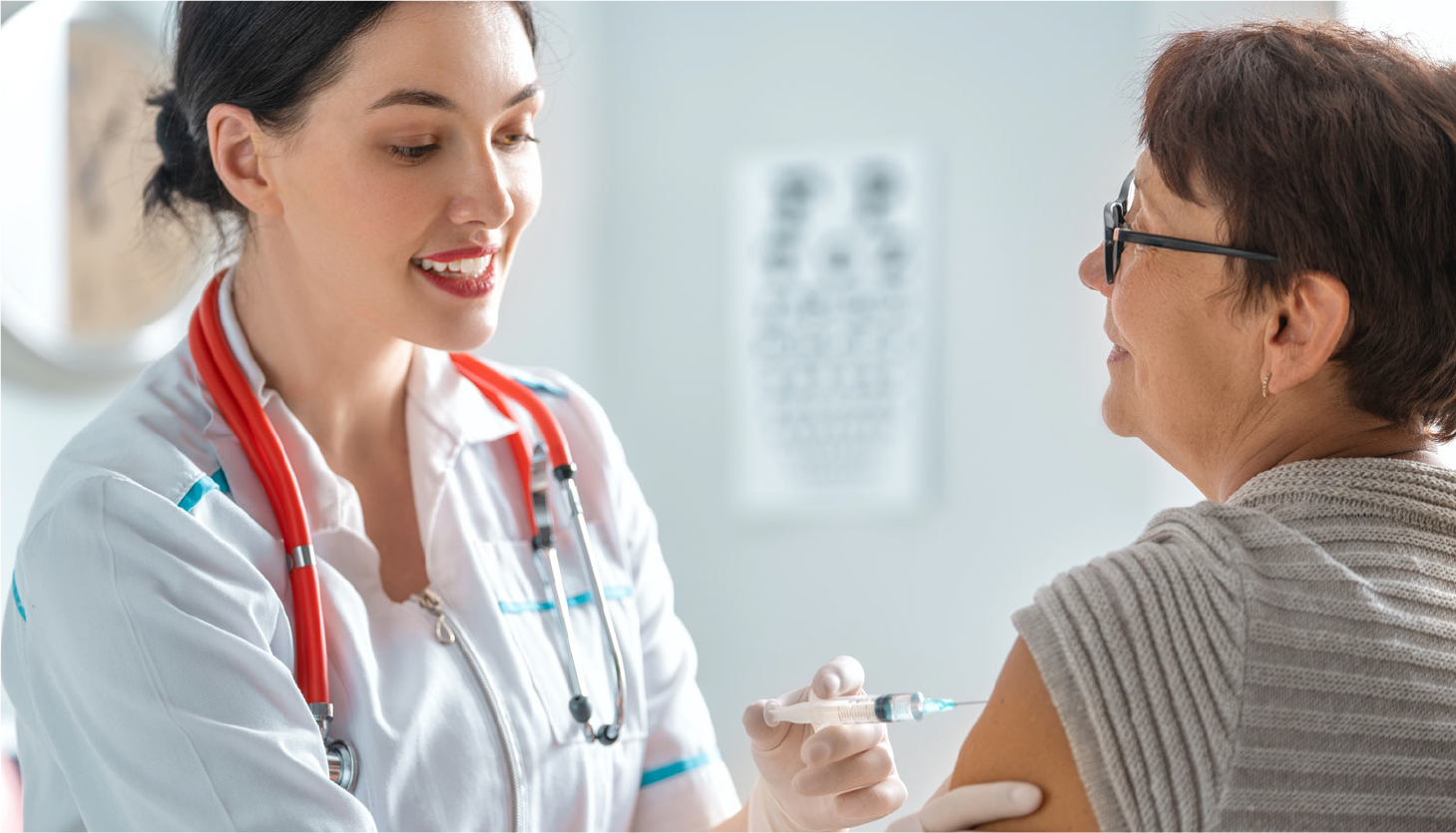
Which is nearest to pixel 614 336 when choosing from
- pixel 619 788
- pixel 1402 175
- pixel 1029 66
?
pixel 1029 66

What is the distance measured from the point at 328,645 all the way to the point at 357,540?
0.41ft

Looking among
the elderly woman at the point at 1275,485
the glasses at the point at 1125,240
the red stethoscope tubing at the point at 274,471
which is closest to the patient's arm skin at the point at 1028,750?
the elderly woman at the point at 1275,485

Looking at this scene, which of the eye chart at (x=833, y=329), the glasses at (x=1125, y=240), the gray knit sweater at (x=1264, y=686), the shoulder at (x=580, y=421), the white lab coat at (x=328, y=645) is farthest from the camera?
the eye chart at (x=833, y=329)

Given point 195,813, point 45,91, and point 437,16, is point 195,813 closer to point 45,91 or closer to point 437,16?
point 437,16

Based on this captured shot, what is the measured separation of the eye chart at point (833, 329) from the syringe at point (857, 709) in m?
2.43

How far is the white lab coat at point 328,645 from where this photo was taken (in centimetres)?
103

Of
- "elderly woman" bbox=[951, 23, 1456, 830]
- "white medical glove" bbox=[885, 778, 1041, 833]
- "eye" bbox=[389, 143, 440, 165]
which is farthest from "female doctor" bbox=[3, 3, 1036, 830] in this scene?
"elderly woman" bbox=[951, 23, 1456, 830]

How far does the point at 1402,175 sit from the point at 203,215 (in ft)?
4.25

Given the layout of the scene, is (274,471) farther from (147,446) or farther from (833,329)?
(833,329)

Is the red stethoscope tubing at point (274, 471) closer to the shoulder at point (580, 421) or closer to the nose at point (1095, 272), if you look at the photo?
the shoulder at point (580, 421)

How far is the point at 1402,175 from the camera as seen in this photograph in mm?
855

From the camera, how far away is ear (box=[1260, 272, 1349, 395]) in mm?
879

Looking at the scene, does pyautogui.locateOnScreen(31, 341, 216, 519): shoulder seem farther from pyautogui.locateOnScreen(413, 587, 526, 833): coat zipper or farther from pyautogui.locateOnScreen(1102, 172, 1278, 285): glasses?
pyautogui.locateOnScreen(1102, 172, 1278, 285): glasses

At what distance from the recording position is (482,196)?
4.11 ft
